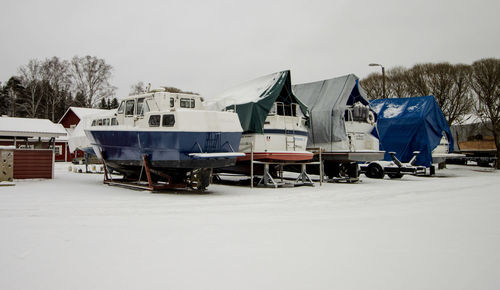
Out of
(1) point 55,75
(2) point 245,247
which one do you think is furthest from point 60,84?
(2) point 245,247

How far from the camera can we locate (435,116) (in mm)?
23875

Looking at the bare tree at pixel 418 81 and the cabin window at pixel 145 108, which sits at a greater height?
the bare tree at pixel 418 81

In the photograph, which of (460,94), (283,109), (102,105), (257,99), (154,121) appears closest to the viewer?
(154,121)

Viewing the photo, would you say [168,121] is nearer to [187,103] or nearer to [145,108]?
[145,108]

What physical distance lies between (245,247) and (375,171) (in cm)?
1739

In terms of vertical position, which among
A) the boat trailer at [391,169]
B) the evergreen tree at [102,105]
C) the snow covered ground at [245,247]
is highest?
the evergreen tree at [102,105]

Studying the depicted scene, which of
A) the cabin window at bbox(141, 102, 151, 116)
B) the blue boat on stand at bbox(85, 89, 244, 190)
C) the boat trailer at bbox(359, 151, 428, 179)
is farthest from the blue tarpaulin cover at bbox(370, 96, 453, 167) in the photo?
the cabin window at bbox(141, 102, 151, 116)

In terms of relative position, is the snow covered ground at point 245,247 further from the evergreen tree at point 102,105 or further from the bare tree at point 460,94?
the evergreen tree at point 102,105

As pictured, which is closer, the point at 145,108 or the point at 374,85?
the point at 145,108

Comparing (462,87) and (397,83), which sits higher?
(397,83)

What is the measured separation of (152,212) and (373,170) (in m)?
15.9

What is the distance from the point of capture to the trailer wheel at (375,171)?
21.0 metres

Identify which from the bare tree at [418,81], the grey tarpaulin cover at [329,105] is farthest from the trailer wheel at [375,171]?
the bare tree at [418,81]

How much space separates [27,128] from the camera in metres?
17.5
